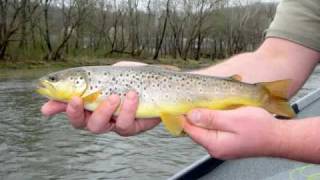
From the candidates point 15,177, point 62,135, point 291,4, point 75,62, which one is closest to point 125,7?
point 75,62

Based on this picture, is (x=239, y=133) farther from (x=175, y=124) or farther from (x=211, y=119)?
(x=175, y=124)

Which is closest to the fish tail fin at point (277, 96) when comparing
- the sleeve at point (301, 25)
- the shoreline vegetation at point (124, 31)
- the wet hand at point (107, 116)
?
the sleeve at point (301, 25)

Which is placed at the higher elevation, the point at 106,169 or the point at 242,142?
the point at 242,142

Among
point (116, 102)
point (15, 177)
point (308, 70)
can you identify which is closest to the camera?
point (116, 102)

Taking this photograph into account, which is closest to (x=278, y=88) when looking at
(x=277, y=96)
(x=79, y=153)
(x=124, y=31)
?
(x=277, y=96)

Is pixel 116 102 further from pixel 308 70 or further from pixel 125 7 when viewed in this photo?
pixel 125 7

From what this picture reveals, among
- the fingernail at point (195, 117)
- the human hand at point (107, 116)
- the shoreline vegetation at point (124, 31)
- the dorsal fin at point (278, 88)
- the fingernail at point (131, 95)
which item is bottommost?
the shoreline vegetation at point (124, 31)

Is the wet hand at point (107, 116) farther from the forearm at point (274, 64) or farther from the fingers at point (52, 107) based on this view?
the forearm at point (274, 64)

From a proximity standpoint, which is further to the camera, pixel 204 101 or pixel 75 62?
pixel 75 62
